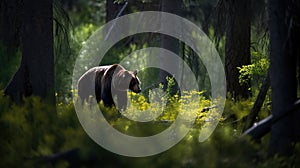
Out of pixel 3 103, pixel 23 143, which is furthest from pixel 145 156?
pixel 3 103

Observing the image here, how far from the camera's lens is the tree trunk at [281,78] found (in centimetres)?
863

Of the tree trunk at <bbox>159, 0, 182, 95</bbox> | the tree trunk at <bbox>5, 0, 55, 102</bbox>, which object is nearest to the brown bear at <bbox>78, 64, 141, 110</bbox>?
the tree trunk at <bbox>159, 0, 182, 95</bbox>

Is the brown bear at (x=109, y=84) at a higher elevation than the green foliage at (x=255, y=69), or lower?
lower

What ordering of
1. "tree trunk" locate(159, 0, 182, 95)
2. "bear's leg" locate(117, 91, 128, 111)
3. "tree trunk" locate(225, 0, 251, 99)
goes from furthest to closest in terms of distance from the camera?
"tree trunk" locate(159, 0, 182, 95), "tree trunk" locate(225, 0, 251, 99), "bear's leg" locate(117, 91, 128, 111)

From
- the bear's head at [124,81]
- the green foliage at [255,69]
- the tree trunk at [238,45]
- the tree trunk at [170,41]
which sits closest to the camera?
the green foliage at [255,69]

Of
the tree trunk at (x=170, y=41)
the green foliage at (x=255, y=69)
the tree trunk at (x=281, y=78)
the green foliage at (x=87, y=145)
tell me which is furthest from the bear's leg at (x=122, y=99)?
the tree trunk at (x=281, y=78)

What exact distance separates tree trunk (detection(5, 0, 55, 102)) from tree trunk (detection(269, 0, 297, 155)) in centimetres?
377

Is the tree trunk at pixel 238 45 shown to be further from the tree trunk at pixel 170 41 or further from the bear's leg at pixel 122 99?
the bear's leg at pixel 122 99

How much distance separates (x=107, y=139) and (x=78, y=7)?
143 feet

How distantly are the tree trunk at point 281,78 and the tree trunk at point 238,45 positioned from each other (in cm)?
396

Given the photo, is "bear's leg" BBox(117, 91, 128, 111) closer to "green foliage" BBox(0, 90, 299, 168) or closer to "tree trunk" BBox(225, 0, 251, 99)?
"tree trunk" BBox(225, 0, 251, 99)

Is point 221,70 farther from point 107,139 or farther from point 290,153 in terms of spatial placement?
point 107,139

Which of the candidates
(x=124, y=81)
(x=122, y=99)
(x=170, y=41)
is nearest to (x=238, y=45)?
(x=170, y=41)

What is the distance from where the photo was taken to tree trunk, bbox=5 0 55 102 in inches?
423
